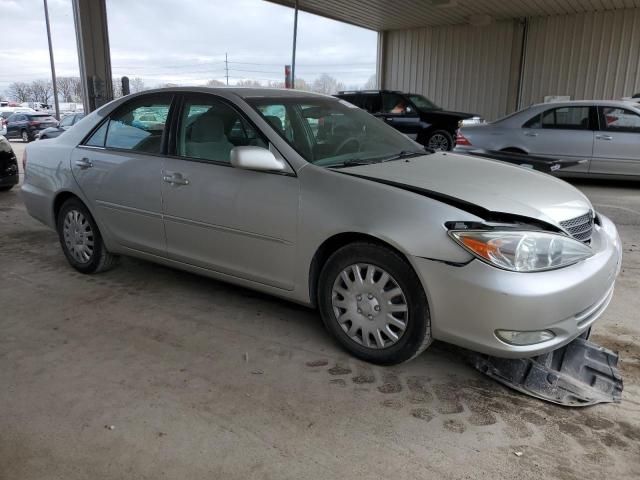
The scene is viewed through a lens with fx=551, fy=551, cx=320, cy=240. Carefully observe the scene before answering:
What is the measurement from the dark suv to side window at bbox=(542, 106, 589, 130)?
4242 mm

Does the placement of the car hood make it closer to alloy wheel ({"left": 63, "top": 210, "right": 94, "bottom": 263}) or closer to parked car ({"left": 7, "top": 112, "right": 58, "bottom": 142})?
alloy wheel ({"left": 63, "top": 210, "right": 94, "bottom": 263})

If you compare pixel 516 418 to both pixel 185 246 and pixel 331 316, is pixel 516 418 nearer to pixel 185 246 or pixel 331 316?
pixel 331 316

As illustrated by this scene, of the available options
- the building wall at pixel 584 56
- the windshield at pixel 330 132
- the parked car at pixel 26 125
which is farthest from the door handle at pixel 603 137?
the parked car at pixel 26 125

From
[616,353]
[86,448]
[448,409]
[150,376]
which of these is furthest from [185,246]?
[616,353]

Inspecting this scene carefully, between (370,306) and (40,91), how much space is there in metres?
60.7

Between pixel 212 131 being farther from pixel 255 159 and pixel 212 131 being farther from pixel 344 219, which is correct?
pixel 344 219

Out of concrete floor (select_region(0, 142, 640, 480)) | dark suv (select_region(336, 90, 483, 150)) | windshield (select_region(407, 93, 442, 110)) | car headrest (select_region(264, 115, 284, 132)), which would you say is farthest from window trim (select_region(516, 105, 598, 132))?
car headrest (select_region(264, 115, 284, 132))

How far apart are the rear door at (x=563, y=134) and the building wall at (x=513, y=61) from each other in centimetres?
800

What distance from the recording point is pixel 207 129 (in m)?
3.77

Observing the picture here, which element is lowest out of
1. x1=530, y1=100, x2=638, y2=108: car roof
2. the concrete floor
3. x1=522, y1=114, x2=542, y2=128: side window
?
the concrete floor

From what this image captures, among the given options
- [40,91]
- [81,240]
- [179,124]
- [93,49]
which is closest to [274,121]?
[179,124]

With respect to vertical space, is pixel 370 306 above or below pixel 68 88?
below

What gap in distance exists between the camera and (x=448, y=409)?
2705 mm

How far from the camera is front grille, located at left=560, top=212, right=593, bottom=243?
288cm
